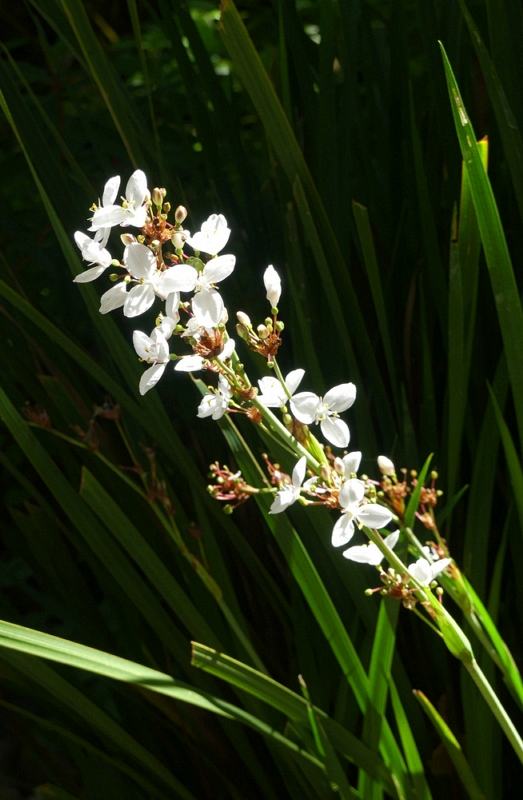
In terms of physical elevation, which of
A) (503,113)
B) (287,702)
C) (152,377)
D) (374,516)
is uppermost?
(503,113)

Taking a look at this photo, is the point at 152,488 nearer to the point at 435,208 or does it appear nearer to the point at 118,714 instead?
the point at 118,714

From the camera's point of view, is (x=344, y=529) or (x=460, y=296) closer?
(x=344, y=529)

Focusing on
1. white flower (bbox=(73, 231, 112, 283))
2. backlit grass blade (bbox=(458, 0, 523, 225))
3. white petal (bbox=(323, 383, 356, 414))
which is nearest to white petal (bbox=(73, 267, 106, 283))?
white flower (bbox=(73, 231, 112, 283))

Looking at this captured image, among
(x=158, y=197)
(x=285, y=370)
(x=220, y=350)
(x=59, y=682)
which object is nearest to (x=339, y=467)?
(x=220, y=350)

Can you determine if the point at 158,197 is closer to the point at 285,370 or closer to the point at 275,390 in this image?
the point at 275,390

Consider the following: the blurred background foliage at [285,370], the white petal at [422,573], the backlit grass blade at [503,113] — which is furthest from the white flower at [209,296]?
the backlit grass blade at [503,113]

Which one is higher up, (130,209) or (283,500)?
(130,209)

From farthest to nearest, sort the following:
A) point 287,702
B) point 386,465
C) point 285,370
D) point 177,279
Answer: point 285,370 < point 287,702 < point 386,465 < point 177,279

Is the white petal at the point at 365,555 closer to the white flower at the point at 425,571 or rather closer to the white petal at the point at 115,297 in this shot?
the white flower at the point at 425,571
